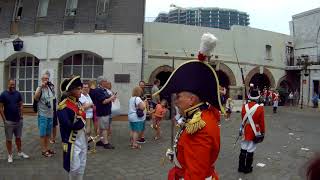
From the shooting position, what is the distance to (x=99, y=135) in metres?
11.4

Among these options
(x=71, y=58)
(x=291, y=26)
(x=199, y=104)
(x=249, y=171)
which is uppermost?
(x=291, y=26)

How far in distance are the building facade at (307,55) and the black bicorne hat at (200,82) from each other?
30.5 m

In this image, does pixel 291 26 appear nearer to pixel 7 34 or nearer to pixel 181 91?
pixel 7 34

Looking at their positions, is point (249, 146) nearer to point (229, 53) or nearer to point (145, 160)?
point (145, 160)

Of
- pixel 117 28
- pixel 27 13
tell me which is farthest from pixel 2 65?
pixel 117 28

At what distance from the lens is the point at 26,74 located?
70.3ft

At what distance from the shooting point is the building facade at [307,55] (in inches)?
1323

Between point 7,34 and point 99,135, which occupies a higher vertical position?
point 7,34

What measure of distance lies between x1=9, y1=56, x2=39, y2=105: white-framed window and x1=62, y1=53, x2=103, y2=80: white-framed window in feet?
5.25

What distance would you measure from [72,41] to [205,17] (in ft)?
85.7

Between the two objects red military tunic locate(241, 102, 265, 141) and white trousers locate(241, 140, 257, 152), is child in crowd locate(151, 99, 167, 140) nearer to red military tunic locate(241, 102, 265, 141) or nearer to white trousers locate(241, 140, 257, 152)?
white trousers locate(241, 140, 257, 152)

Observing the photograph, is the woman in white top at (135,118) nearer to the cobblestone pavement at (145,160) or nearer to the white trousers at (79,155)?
the cobblestone pavement at (145,160)

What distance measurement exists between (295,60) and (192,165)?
3293 cm

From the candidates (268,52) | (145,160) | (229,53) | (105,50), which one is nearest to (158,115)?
(145,160)
